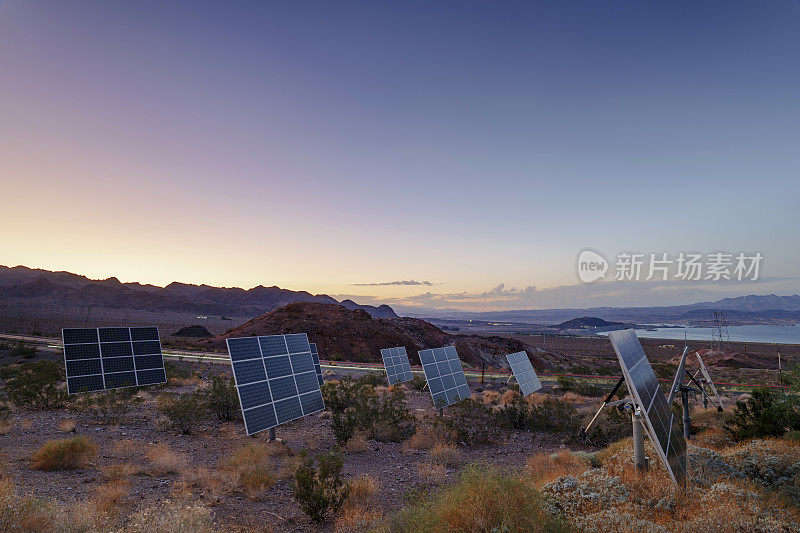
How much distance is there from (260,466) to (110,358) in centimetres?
1376

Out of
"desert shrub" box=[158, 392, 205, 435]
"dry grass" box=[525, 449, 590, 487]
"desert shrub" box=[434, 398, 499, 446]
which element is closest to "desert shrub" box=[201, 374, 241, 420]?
"desert shrub" box=[158, 392, 205, 435]

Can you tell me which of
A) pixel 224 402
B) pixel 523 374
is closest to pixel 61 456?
pixel 224 402

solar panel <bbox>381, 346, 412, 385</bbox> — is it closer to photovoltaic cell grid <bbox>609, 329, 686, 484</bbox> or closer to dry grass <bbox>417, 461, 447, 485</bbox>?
dry grass <bbox>417, 461, 447, 485</bbox>

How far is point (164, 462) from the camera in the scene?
10305mm

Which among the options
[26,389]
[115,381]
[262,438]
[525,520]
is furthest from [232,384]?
[525,520]

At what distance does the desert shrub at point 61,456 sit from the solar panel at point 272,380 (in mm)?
3942

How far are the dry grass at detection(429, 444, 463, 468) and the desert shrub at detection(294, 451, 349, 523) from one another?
4367 millimetres

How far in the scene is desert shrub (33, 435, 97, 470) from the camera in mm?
9828

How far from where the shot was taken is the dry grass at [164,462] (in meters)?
10.1

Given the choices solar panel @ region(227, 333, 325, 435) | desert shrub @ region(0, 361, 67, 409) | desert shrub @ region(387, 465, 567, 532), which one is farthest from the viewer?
desert shrub @ region(0, 361, 67, 409)

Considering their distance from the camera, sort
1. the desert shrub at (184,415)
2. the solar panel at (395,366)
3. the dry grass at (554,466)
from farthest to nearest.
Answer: the solar panel at (395,366), the desert shrub at (184,415), the dry grass at (554,466)

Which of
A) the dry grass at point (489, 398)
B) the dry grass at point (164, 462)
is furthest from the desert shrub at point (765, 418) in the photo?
the dry grass at point (164, 462)

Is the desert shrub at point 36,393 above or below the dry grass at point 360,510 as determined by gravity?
above

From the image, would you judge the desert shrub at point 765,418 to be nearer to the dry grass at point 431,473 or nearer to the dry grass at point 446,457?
the dry grass at point 446,457
